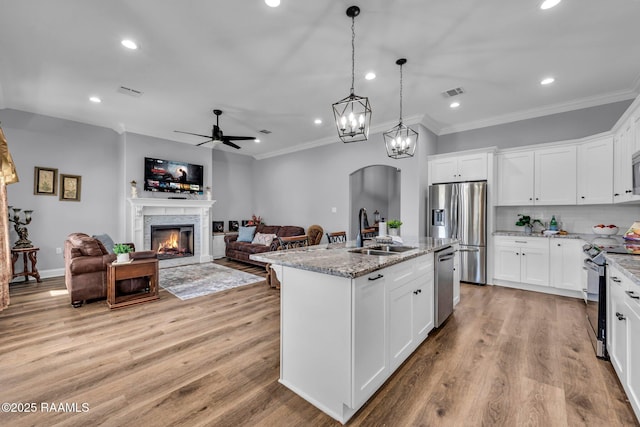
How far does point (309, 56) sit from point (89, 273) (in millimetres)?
3902

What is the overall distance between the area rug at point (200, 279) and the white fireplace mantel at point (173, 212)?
719 millimetres

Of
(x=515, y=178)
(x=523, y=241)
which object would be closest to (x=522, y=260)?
(x=523, y=241)

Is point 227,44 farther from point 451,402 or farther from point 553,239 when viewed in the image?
point 553,239

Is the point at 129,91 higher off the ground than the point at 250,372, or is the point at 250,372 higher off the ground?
the point at 129,91

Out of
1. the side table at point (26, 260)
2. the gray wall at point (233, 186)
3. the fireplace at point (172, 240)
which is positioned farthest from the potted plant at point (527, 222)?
the side table at point (26, 260)

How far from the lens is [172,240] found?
6352 millimetres

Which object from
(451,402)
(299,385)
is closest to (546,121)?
(451,402)

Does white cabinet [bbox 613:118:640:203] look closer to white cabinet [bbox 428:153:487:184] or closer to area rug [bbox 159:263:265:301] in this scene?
white cabinet [bbox 428:153:487:184]

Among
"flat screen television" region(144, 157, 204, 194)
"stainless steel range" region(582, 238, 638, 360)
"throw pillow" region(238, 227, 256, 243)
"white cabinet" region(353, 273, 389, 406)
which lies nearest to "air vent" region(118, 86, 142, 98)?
"flat screen television" region(144, 157, 204, 194)

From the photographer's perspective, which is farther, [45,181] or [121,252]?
[45,181]

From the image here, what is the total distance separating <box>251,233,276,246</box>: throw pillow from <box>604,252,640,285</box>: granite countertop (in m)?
5.42

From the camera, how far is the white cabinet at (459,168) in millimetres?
4723

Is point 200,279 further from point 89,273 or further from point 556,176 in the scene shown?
point 556,176

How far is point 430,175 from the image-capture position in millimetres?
5262
